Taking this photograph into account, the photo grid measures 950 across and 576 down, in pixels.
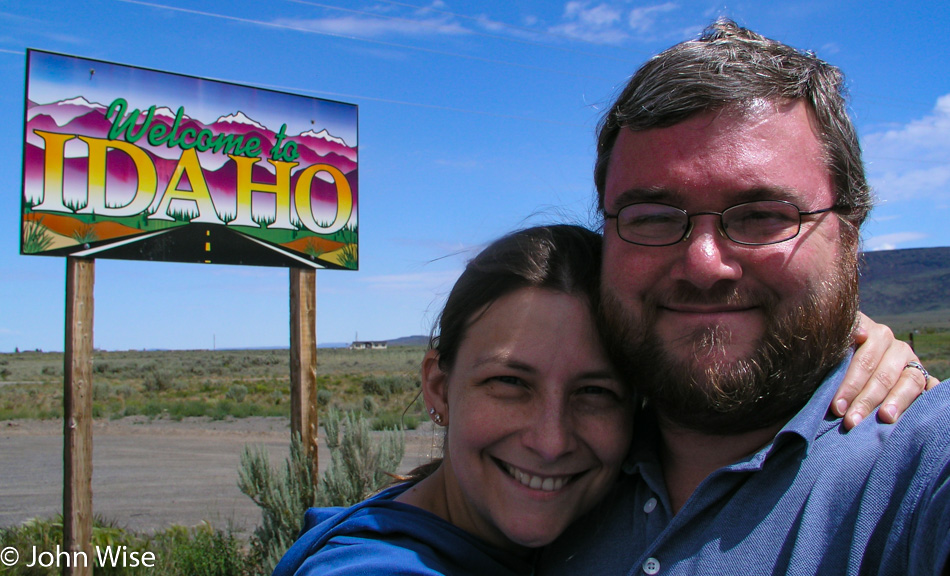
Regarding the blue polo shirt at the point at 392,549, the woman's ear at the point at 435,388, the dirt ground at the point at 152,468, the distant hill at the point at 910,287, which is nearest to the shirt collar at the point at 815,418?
the blue polo shirt at the point at 392,549

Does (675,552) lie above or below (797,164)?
below

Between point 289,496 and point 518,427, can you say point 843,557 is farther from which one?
point 289,496

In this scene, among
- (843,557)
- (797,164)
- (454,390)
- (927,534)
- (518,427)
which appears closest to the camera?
(927,534)

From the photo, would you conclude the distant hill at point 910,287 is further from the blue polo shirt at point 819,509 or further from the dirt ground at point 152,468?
the blue polo shirt at point 819,509

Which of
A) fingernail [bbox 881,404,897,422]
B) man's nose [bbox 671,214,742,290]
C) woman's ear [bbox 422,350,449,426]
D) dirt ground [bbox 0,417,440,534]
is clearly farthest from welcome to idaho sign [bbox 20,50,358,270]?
fingernail [bbox 881,404,897,422]

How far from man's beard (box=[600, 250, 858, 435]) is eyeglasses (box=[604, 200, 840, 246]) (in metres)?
0.12

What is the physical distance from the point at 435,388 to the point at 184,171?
413 cm

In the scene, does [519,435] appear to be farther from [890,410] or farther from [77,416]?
[77,416]

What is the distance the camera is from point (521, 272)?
1853mm

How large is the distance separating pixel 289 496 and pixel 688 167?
16.4 feet

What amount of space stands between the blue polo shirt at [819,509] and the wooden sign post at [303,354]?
4513mm

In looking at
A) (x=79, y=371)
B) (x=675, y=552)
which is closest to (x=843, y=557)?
(x=675, y=552)

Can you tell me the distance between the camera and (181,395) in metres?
28.0

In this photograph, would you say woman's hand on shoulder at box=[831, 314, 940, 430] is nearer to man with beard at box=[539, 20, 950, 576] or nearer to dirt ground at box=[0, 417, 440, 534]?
man with beard at box=[539, 20, 950, 576]
